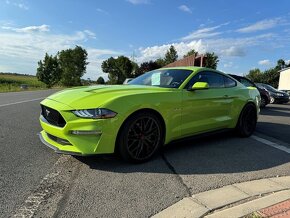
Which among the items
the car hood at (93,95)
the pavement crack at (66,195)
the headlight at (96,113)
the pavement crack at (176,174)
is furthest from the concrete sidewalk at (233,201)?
the car hood at (93,95)

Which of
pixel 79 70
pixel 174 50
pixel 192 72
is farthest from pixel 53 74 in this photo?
pixel 192 72

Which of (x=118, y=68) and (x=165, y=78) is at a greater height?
(x=165, y=78)

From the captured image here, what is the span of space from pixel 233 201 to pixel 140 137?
5.62 feet

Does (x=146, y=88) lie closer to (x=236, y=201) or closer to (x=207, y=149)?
(x=207, y=149)

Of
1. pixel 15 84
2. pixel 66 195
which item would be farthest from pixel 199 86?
pixel 15 84

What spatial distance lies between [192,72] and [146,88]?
1.03 m

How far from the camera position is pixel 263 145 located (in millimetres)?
6375

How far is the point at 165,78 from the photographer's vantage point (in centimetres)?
584

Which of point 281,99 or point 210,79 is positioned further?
point 281,99

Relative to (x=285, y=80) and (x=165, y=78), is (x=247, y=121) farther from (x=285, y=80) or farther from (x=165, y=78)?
(x=285, y=80)

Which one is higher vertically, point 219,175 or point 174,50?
point 174,50

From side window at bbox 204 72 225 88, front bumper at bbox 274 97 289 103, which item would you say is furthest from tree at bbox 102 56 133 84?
side window at bbox 204 72 225 88

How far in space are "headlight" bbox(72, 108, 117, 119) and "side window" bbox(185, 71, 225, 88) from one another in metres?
1.67

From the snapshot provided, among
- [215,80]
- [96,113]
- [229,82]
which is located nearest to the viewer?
[96,113]
